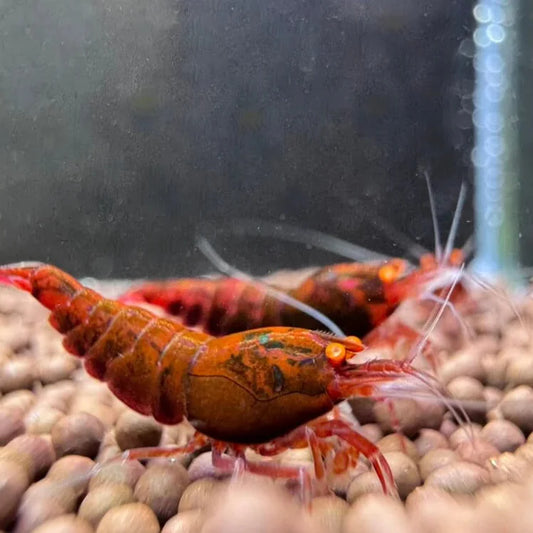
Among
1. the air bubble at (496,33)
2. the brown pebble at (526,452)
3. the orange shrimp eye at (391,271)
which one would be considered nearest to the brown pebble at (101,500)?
the brown pebble at (526,452)

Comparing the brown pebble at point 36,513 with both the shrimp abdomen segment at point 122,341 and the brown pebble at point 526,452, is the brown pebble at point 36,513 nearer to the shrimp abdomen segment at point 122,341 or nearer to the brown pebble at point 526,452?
the shrimp abdomen segment at point 122,341

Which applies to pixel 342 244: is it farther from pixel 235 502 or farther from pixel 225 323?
pixel 235 502

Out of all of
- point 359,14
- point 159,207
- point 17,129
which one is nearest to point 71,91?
point 17,129

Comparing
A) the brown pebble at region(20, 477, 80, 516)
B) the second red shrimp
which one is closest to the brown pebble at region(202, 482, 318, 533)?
the brown pebble at region(20, 477, 80, 516)

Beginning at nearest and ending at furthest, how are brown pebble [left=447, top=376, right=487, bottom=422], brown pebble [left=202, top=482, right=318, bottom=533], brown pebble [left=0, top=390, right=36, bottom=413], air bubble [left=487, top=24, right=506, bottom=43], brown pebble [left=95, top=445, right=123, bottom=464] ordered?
brown pebble [left=202, top=482, right=318, bottom=533] → brown pebble [left=95, top=445, right=123, bottom=464] → brown pebble [left=447, top=376, right=487, bottom=422] → brown pebble [left=0, top=390, right=36, bottom=413] → air bubble [left=487, top=24, right=506, bottom=43]

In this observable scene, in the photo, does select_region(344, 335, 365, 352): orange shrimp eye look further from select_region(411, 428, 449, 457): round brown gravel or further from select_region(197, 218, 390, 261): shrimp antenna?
select_region(197, 218, 390, 261): shrimp antenna
